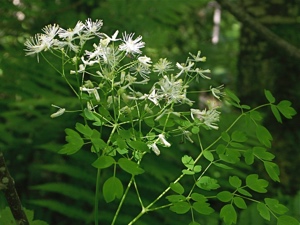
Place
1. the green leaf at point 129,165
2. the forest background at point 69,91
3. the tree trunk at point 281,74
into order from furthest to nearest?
the tree trunk at point 281,74 < the forest background at point 69,91 < the green leaf at point 129,165

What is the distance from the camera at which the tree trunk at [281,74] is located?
197 centimetres

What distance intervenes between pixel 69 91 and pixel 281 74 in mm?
758

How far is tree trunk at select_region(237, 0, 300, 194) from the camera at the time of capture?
1968 mm

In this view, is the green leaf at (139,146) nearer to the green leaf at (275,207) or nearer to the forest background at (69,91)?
the green leaf at (275,207)

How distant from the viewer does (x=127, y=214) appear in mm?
1498

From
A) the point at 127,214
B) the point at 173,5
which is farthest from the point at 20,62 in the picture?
the point at 173,5

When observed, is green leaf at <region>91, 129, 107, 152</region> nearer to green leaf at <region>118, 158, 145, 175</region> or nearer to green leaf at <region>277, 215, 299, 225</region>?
green leaf at <region>118, 158, 145, 175</region>

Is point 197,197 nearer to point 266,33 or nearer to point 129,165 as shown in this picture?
point 129,165

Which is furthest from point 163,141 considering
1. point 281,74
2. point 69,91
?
point 281,74

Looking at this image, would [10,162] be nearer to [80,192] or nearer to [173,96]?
[80,192]

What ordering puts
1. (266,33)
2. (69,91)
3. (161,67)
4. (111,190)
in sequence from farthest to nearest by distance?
(69,91)
(266,33)
(161,67)
(111,190)

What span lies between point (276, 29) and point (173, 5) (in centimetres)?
52

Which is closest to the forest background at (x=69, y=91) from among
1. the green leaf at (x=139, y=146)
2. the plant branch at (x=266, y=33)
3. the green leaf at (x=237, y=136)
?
the plant branch at (x=266, y=33)

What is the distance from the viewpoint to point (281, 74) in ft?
6.50
